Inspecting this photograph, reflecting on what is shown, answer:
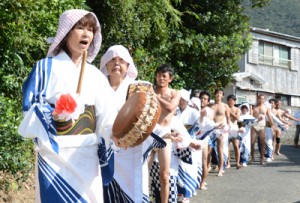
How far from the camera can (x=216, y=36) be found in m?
16.4

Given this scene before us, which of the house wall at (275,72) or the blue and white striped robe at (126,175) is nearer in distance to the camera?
the blue and white striped robe at (126,175)

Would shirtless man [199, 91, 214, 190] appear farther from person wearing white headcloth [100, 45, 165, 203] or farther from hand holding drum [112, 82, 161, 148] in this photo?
hand holding drum [112, 82, 161, 148]

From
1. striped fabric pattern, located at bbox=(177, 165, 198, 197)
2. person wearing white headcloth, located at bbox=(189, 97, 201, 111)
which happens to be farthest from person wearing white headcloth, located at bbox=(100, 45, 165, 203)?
person wearing white headcloth, located at bbox=(189, 97, 201, 111)

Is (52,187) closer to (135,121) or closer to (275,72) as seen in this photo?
(135,121)

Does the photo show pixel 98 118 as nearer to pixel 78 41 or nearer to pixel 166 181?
pixel 78 41

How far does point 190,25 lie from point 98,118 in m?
12.0

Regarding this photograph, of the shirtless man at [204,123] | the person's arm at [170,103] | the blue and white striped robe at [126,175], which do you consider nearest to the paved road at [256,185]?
the shirtless man at [204,123]

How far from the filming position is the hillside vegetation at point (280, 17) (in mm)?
93319

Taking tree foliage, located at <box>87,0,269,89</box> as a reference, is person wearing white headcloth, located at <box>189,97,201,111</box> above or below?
below

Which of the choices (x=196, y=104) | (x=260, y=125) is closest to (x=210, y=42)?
(x=260, y=125)

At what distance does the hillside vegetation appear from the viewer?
93.3 meters

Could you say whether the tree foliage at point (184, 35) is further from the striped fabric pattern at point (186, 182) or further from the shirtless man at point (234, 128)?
the striped fabric pattern at point (186, 182)

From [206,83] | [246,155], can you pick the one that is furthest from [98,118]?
[206,83]

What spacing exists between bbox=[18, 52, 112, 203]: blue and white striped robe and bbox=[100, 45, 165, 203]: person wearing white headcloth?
4.16ft
